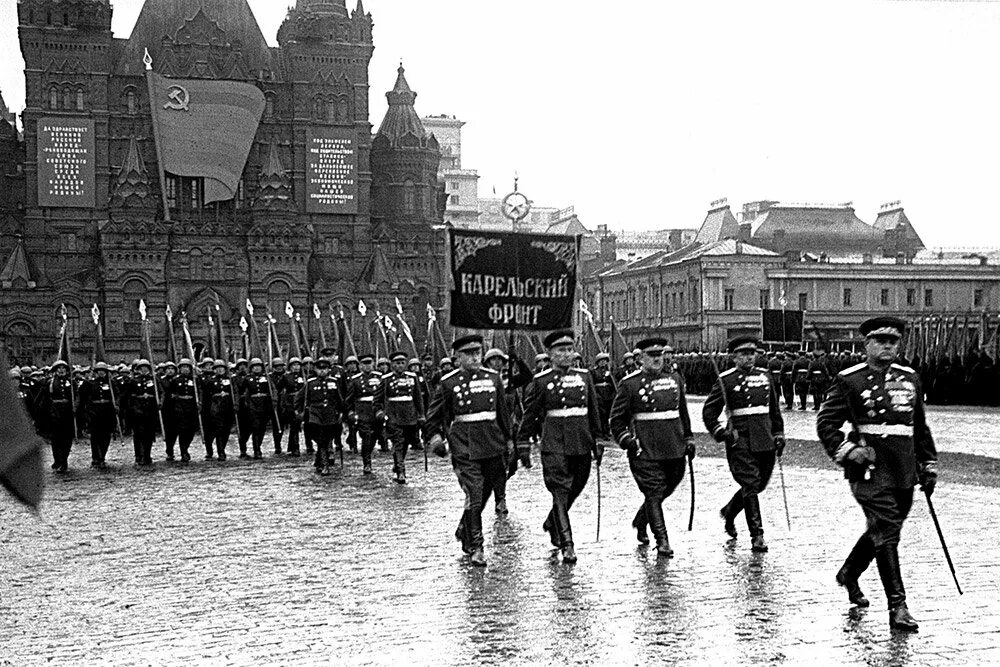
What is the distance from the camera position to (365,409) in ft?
64.5

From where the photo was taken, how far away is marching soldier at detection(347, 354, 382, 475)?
19484 millimetres

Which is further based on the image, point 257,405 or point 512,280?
point 257,405

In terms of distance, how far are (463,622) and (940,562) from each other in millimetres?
3800

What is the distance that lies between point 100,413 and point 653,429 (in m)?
13.1

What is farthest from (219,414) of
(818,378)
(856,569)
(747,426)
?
(818,378)

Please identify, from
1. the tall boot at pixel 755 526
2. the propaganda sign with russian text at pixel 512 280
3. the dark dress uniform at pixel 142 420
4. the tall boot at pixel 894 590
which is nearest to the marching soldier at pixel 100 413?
the dark dress uniform at pixel 142 420

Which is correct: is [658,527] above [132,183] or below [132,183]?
below

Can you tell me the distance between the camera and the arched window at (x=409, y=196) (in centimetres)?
7708

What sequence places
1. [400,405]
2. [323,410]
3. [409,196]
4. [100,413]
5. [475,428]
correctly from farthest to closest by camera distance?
1. [409,196]
2. [100,413]
3. [323,410]
4. [400,405]
5. [475,428]

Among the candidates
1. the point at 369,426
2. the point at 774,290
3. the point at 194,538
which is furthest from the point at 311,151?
the point at 194,538

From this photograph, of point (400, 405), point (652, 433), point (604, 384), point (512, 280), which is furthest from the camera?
point (604, 384)

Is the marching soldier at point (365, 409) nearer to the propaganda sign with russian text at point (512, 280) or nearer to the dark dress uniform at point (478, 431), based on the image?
the propaganda sign with russian text at point (512, 280)

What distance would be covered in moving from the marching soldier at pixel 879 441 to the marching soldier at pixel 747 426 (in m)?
2.66

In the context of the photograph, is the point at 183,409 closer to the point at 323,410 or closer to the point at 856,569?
the point at 323,410
